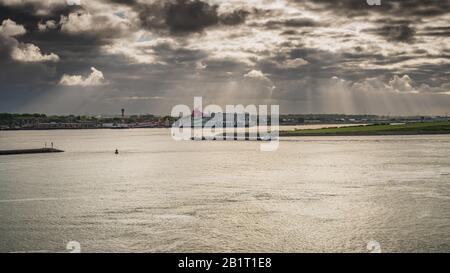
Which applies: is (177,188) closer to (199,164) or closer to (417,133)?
(199,164)

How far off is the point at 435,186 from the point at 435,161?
89.4 feet

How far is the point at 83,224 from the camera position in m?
Answer: 31.4

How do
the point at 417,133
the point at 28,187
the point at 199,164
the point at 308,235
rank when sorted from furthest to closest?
the point at 417,133 → the point at 199,164 → the point at 28,187 → the point at 308,235

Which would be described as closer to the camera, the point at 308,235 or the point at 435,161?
the point at 308,235

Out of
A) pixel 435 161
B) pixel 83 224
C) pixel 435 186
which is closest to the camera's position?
pixel 83 224

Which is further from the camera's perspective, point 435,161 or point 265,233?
point 435,161

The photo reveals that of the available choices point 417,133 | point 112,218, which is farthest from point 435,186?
point 417,133

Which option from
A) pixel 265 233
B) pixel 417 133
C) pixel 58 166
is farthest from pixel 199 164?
pixel 417 133

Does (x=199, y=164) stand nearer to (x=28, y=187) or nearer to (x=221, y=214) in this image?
(x=28, y=187)

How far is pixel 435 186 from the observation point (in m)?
46.0

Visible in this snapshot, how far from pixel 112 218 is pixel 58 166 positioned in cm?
4555
